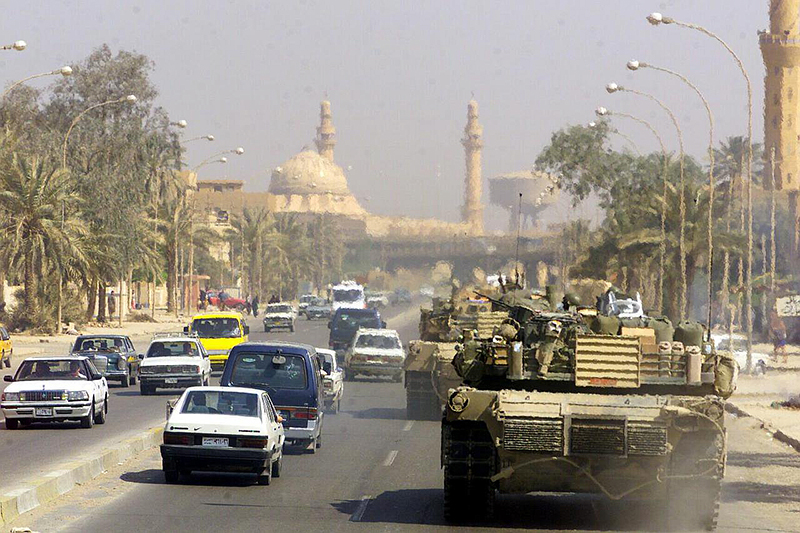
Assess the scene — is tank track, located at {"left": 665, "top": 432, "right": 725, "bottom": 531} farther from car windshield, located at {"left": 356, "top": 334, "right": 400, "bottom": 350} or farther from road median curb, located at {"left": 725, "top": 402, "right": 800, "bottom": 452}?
car windshield, located at {"left": 356, "top": 334, "right": 400, "bottom": 350}

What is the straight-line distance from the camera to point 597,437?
14117 millimetres

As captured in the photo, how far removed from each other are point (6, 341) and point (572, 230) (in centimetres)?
6286

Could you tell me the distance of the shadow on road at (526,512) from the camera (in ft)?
48.1

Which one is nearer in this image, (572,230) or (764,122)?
(572,230)

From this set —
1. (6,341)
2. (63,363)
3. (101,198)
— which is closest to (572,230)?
(101,198)

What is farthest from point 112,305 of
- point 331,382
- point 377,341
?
point 331,382

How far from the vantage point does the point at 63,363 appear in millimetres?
26531

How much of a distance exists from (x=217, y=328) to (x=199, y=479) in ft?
80.6

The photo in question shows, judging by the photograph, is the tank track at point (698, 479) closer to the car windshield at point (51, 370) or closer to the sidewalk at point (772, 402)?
the sidewalk at point (772, 402)

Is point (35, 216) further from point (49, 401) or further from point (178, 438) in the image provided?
point (178, 438)

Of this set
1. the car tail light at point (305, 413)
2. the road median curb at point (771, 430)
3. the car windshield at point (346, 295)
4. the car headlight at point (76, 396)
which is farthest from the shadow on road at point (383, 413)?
the car windshield at point (346, 295)

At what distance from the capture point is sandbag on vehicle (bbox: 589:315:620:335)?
56.1 feet

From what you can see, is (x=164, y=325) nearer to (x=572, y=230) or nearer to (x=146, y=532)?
(x=572, y=230)

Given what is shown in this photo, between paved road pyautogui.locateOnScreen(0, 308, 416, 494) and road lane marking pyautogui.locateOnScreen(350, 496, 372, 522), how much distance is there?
3878 mm
